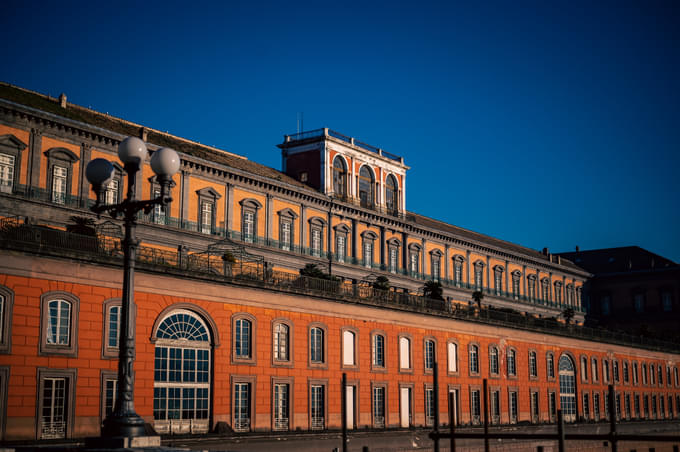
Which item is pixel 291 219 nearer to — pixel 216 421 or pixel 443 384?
pixel 443 384

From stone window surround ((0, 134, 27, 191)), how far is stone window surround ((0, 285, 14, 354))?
53.5 feet

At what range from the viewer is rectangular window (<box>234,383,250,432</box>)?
38438 millimetres

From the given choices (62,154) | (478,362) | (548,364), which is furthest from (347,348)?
(548,364)

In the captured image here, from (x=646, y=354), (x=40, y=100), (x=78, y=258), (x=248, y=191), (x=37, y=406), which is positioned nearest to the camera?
(x=37, y=406)

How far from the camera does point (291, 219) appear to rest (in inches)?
2427

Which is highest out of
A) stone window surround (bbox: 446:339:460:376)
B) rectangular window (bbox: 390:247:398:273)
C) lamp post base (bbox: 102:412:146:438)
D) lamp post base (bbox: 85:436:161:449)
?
rectangular window (bbox: 390:247:398:273)

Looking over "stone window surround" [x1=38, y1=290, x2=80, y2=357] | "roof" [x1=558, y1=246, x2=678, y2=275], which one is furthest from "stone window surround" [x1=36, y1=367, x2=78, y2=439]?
"roof" [x1=558, y1=246, x2=678, y2=275]

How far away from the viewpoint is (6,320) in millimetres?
30781

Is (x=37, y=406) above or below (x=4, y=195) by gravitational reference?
below

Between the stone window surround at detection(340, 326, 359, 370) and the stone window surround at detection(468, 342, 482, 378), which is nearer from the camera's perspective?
the stone window surround at detection(340, 326, 359, 370)

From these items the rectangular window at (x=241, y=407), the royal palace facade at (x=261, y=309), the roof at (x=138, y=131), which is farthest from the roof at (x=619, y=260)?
the rectangular window at (x=241, y=407)

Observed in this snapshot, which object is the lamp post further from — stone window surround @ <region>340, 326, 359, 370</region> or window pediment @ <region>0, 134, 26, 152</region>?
window pediment @ <region>0, 134, 26, 152</region>

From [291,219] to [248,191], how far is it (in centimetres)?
465

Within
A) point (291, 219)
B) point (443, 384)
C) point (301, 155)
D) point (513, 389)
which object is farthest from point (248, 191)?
point (513, 389)
